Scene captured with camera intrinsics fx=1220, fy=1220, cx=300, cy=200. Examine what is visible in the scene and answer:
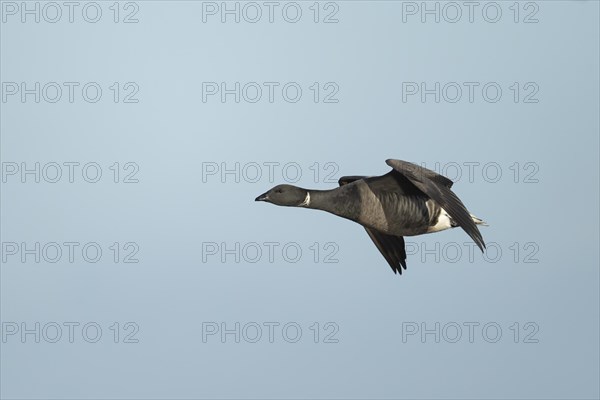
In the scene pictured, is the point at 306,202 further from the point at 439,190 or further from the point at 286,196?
the point at 439,190

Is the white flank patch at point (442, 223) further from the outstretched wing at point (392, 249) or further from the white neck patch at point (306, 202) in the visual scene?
the white neck patch at point (306, 202)

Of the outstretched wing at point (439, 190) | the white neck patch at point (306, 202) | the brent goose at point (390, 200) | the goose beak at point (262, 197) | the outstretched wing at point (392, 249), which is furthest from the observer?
the outstretched wing at point (392, 249)

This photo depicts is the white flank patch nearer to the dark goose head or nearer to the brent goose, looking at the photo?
the brent goose

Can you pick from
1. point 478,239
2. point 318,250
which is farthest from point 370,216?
point 318,250

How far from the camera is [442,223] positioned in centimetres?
1798

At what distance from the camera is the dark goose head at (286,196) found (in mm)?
17406

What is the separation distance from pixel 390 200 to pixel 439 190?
2.96 feet

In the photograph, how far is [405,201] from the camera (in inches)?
698

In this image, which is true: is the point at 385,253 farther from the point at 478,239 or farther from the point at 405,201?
the point at 478,239

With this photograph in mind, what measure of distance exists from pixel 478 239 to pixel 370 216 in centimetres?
190

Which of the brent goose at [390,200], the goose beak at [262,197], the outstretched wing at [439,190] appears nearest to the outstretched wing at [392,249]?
the brent goose at [390,200]

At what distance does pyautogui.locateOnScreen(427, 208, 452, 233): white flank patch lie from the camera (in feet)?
58.7

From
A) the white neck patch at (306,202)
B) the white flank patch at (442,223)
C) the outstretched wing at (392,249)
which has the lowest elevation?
the outstretched wing at (392,249)

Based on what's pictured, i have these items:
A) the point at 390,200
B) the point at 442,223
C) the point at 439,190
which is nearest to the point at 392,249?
the point at 442,223
